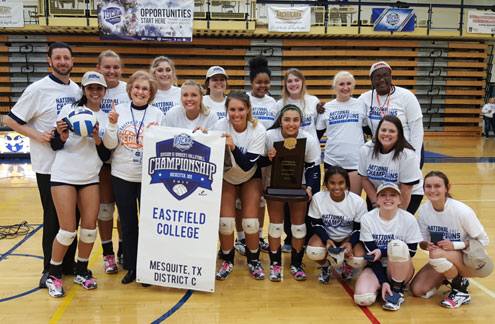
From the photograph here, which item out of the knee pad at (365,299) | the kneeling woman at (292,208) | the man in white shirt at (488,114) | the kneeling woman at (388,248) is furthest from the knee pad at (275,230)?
the man in white shirt at (488,114)

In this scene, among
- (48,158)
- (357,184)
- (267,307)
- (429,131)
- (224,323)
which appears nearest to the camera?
(224,323)

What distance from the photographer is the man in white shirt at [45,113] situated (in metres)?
2.89

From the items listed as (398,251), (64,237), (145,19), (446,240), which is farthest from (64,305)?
(145,19)

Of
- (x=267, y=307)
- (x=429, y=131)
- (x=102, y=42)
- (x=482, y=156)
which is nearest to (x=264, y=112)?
(x=267, y=307)

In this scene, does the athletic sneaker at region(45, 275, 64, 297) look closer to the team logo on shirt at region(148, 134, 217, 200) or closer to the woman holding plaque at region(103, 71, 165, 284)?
the woman holding plaque at region(103, 71, 165, 284)

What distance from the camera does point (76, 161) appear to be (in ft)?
9.29

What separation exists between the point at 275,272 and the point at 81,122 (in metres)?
1.87

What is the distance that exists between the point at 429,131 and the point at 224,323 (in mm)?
14246

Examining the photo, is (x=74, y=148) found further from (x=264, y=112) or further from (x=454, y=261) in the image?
(x=454, y=261)

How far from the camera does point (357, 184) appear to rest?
346 cm

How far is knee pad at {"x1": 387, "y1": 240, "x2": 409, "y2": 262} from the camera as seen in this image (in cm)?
268

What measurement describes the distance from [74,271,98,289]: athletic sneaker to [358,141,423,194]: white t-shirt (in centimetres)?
233

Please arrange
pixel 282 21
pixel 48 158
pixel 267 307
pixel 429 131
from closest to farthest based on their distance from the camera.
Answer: pixel 267 307, pixel 48 158, pixel 282 21, pixel 429 131

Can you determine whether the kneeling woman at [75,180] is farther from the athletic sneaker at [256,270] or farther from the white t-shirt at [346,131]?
the white t-shirt at [346,131]
